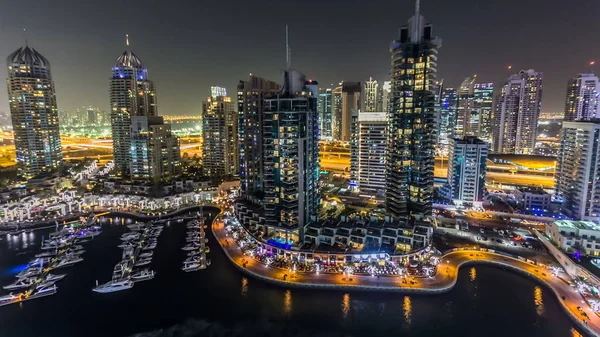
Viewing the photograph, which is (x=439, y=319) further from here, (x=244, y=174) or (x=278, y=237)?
(x=244, y=174)

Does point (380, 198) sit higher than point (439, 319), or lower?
higher

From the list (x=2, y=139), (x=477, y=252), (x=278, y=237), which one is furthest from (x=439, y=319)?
(x=2, y=139)

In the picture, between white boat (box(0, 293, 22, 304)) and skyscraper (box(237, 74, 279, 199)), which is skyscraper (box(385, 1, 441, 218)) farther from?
white boat (box(0, 293, 22, 304))

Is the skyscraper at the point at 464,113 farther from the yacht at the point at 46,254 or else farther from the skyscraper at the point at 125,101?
the yacht at the point at 46,254

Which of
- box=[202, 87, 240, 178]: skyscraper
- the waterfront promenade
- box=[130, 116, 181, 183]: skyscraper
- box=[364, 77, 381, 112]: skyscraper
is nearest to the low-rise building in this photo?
the waterfront promenade

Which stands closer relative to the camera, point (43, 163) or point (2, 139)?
point (43, 163)

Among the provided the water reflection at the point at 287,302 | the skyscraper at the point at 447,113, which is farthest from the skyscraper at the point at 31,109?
the skyscraper at the point at 447,113

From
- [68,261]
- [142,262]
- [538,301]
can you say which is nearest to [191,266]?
[142,262]

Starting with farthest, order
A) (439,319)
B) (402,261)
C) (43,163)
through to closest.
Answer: (43,163) → (402,261) → (439,319)

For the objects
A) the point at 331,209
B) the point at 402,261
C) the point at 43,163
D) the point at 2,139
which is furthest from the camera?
the point at 2,139
